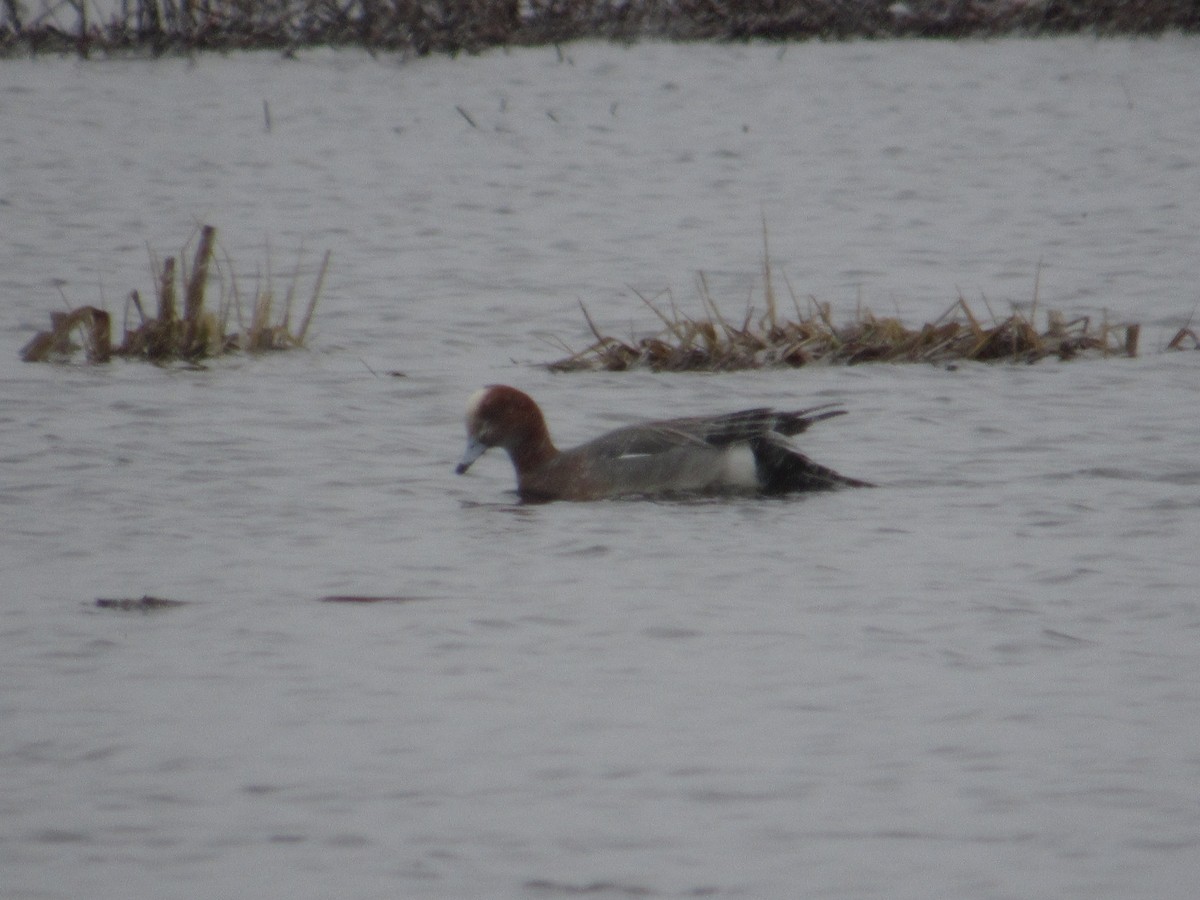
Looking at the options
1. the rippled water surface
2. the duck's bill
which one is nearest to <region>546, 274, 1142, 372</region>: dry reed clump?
the rippled water surface

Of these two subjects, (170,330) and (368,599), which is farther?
(170,330)

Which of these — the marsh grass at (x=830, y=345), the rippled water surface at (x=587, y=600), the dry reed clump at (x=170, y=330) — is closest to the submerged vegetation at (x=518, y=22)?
the rippled water surface at (x=587, y=600)

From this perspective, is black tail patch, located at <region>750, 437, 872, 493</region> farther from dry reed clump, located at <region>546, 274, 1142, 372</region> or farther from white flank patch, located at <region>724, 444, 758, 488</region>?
dry reed clump, located at <region>546, 274, 1142, 372</region>

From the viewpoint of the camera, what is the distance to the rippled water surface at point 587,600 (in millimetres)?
4973

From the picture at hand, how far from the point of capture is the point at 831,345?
11820mm

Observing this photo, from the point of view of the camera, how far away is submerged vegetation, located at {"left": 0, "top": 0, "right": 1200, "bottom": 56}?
26062 mm

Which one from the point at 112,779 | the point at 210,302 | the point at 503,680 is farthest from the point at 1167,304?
the point at 112,779

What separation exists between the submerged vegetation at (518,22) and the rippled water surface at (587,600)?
29.2 feet

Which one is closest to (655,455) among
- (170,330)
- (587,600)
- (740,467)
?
(740,467)

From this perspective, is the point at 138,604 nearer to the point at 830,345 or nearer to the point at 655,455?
the point at 655,455

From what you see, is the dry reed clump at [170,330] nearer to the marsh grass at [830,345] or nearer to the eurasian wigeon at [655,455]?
the marsh grass at [830,345]

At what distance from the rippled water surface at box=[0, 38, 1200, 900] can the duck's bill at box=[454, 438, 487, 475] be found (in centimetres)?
17

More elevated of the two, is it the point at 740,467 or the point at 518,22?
the point at 518,22

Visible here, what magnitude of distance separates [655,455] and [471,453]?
30.4 inches
